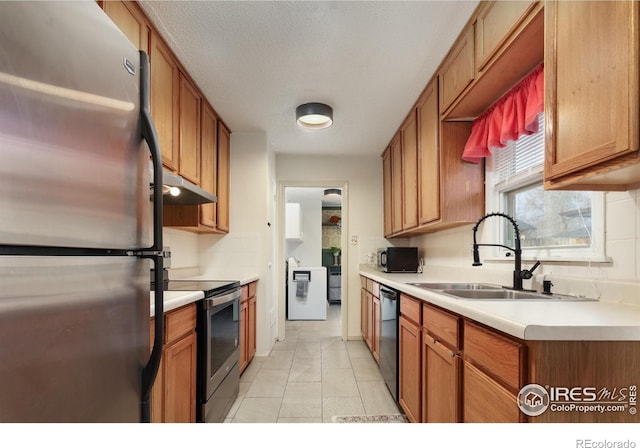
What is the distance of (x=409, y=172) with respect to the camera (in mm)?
3090

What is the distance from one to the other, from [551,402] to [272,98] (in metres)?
2.55

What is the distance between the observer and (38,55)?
2.09 feet

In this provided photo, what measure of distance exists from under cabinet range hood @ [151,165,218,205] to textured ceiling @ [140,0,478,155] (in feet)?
2.66

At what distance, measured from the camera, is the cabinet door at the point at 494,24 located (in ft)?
4.57

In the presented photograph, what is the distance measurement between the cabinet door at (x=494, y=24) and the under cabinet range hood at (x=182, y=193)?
1.71 metres

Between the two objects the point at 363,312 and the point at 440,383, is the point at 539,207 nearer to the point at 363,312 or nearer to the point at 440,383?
the point at 440,383

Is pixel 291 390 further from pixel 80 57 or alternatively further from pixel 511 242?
pixel 80 57

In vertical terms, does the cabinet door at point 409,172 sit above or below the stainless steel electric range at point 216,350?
above

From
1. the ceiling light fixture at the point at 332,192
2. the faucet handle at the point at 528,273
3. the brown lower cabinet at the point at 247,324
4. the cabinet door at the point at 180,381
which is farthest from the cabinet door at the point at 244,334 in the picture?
the ceiling light fixture at the point at 332,192

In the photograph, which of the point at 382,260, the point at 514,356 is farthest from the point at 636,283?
the point at 382,260

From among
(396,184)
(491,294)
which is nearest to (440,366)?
(491,294)

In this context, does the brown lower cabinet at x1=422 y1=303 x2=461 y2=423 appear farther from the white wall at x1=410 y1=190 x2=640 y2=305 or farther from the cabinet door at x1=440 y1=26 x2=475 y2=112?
the cabinet door at x1=440 y1=26 x2=475 y2=112

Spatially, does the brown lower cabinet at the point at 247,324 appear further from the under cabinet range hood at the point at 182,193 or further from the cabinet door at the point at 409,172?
the cabinet door at the point at 409,172
